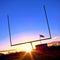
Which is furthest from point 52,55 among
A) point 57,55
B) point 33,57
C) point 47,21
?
point 47,21

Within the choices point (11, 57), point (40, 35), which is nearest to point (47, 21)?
point (40, 35)

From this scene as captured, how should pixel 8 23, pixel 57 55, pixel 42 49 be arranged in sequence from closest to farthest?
1. pixel 57 55
2. pixel 8 23
3. pixel 42 49

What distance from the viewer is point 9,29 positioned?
27062mm

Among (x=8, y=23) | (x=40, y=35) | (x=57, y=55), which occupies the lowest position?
(x=57, y=55)

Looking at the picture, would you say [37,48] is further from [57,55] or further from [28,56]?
[57,55]

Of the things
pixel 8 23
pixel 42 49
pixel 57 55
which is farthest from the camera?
pixel 42 49

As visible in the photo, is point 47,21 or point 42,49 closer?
point 47,21

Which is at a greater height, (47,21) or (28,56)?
(47,21)

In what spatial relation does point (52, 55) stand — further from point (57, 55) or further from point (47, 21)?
point (47, 21)

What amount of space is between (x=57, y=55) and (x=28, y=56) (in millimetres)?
4666

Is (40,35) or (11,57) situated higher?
(40,35)

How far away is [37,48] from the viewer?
30375mm

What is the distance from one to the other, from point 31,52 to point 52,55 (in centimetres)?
395

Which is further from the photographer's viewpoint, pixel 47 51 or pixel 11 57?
pixel 11 57
